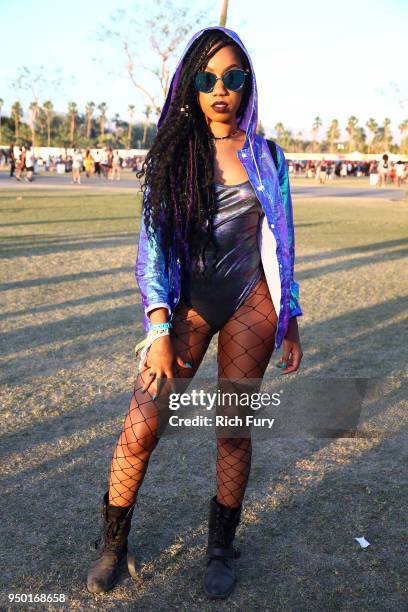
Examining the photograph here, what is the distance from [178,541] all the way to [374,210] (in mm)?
20525

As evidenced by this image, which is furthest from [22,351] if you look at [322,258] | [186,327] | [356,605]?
[322,258]

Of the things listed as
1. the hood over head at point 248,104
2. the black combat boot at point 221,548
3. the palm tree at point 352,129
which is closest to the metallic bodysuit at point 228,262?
the hood over head at point 248,104

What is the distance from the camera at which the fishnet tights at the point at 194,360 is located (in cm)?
227

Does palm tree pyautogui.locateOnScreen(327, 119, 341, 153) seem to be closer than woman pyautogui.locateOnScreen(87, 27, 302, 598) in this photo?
No

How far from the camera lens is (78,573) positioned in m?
2.49

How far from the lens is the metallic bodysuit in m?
2.27

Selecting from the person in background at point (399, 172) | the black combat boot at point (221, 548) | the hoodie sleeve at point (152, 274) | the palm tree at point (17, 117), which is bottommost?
the black combat boot at point (221, 548)

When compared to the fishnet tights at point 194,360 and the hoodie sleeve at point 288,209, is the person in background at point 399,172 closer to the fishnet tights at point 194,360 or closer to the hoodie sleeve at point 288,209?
the hoodie sleeve at point 288,209

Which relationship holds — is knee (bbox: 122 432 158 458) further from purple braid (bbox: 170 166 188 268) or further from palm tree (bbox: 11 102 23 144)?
palm tree (bbox: 11 102 23 144)

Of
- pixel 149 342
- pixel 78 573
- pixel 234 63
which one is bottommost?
pixel 78 573

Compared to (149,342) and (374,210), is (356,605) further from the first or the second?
(374,210)

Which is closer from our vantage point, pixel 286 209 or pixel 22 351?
pixel 286 209

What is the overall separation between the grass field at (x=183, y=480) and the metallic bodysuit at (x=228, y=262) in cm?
106

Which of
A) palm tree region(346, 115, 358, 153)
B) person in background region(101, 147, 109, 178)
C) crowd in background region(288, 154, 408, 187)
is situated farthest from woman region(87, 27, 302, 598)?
palm tree region(346, 115, 358, 153)
